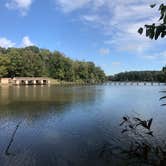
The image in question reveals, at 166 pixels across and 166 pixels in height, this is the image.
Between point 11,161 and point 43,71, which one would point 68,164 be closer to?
point 11,161

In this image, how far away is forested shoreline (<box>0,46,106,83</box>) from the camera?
98.9m

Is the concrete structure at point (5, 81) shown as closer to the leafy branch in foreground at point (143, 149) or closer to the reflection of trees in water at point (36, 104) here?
the reflection of trees in water at point (36, 104)

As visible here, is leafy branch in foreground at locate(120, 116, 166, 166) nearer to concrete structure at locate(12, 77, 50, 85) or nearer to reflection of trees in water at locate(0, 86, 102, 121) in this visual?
reflection of trees in water at locate(0, 86, 102, 121)

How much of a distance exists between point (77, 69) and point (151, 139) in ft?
395

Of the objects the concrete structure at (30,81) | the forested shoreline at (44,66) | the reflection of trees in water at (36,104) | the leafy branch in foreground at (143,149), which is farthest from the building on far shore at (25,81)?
the leafy branch in foreground at (143,149)

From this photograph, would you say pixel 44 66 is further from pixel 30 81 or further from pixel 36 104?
pixel 36 104

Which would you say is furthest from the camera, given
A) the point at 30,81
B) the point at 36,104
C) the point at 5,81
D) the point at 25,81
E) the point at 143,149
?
the point at 30,81

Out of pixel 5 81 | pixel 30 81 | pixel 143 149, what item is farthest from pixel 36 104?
pixel 30 81

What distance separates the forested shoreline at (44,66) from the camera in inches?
3893

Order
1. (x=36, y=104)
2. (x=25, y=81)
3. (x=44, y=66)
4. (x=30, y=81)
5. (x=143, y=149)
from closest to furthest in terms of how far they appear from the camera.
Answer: (x=143, y=149) < (x=36, y=104) < (x=25, y=81) < (x=30, y=81) < (x=44, y=66)

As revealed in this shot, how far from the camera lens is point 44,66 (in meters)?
115

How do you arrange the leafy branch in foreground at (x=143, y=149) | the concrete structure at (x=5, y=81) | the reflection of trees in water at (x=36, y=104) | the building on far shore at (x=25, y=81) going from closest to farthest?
1. the leafy branch in foreground at (x=143, y=149)
2. the reflection of trees in water at (x=36, y=104)
3. the concrete structure at (x=5, y=81)
4. the building on far shore at (x=25, y=81)

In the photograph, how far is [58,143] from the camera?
463 inches

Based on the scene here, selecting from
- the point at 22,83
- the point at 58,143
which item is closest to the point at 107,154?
the point at 58,143
